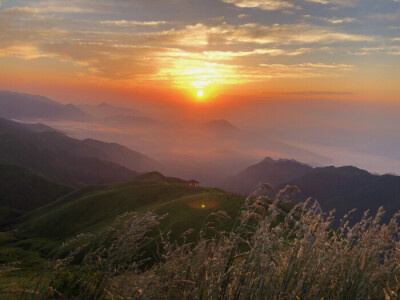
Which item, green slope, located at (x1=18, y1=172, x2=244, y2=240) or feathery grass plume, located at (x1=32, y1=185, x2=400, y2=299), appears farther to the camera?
green slope, located at (x1=18, y1=172, x2=244, y2=240)

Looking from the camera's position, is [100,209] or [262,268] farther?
[100,209]

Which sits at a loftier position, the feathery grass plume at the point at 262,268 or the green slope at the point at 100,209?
the feathery grass plume at the point at 262,268

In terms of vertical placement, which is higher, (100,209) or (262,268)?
(262,268)

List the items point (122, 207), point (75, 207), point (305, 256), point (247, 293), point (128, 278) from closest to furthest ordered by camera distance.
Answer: point (247, 293), point (305, 256), point (128, 278), point (122, 207), point (75, 207)

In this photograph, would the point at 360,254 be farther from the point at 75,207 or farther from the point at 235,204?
the point at 75,207

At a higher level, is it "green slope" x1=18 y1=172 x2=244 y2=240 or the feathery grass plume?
the feathery grass plume

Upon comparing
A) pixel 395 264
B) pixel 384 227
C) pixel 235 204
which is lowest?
pixel 235 204

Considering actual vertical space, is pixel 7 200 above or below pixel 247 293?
below

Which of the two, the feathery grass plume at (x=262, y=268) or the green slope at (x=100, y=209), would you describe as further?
the green slope at (x=100, y=209)

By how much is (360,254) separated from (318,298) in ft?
4.09

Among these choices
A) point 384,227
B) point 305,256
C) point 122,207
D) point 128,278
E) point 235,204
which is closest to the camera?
point 305,256

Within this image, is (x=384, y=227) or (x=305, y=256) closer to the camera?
(x=305, y=256)

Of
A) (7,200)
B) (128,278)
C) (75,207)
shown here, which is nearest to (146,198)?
(75,207)

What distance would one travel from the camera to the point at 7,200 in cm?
19788
